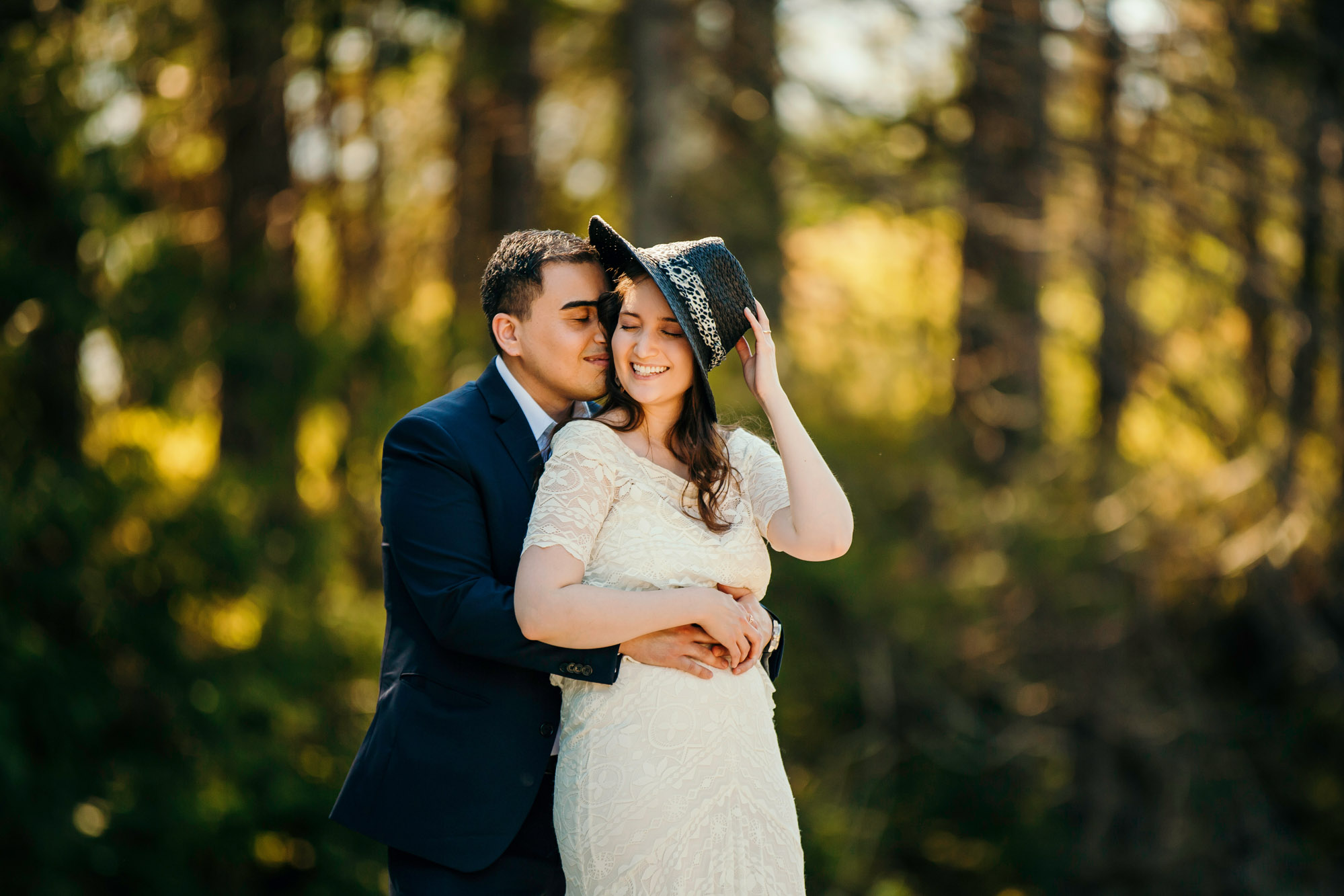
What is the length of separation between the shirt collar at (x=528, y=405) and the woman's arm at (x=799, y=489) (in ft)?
1.78

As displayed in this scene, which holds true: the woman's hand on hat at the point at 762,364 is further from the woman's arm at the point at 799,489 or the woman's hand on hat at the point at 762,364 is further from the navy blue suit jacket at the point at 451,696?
the navy blue suit jacket at the point at 451,696

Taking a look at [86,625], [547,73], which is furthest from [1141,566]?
[86,625]

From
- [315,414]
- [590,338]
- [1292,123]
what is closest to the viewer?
[590,338]

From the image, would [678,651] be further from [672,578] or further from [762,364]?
[762,364]

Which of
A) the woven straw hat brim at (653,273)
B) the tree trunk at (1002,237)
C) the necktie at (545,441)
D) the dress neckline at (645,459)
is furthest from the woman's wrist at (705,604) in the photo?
the tree trunk at (1002,237)

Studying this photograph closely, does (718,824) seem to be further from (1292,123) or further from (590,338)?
(1292,123)

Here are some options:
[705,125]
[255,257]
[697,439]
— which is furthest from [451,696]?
[705,125]

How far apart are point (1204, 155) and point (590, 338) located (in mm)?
6719

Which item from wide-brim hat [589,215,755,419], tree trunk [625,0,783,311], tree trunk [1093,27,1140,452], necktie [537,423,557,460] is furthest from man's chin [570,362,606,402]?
tree trunk [1093,27,1140,452]

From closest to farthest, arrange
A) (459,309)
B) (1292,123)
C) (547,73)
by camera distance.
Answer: (1292,123) < (459,309) < (547,73)

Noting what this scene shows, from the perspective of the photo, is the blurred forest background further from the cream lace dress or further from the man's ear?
the cream lace dress

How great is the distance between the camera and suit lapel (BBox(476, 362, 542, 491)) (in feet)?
9.22

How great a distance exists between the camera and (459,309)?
8953 mm

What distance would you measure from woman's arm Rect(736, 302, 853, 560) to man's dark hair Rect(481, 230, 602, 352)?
1.83ft
